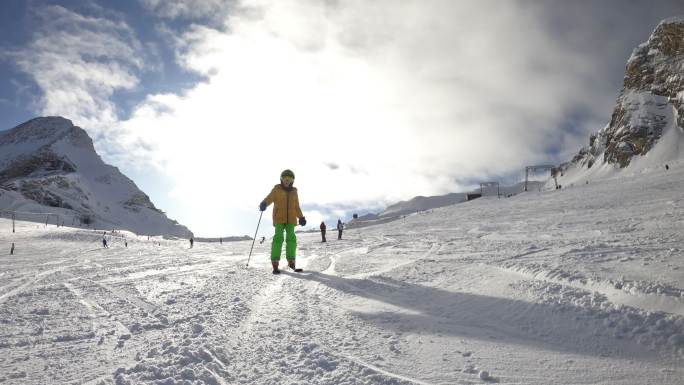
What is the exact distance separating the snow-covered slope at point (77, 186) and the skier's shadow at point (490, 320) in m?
121

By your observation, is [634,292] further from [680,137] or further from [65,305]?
[680,137]

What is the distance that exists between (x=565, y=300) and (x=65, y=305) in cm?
565

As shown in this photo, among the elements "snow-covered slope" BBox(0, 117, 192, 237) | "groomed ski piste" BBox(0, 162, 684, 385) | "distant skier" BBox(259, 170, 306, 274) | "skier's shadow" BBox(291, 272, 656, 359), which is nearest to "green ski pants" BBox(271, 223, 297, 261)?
"distant skier" BBox(259, 170, 306, 274)

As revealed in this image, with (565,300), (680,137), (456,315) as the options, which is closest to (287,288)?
(456,315)

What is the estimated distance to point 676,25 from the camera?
4245 inches

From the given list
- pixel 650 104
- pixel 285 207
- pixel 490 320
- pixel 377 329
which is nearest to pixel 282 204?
pixel 285 207

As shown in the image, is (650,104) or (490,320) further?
(650,104)

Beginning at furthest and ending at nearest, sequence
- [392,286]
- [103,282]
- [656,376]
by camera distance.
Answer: [103,282]
[392,286]
[656,376]

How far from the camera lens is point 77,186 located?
147 meters

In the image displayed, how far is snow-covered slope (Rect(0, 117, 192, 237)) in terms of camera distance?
410ft

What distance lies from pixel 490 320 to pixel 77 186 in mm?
183815

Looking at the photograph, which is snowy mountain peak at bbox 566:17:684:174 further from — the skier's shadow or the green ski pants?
the skier's shadow

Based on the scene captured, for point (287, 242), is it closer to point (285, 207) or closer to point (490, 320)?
point (285, 207)

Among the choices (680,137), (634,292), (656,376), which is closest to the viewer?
(656,376)
